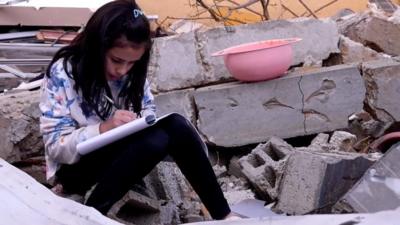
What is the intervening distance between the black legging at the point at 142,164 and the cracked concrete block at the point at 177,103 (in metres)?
1.29

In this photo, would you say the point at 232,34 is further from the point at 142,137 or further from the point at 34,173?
the point at 142,137

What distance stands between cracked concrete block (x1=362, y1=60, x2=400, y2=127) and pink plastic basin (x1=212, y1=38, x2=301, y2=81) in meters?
0.49

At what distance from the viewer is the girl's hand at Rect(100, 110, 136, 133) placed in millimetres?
2959

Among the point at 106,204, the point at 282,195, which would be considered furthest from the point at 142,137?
the point at 282,195

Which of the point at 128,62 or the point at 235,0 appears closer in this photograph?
the point at 128,62

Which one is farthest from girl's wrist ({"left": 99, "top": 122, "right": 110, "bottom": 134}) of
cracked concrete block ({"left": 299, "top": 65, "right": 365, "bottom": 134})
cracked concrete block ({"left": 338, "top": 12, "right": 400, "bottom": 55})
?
cracked concrete block ({"left": 338, "top": 12, "right": 400, "bottom": 55})

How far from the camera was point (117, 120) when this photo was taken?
2967 mm

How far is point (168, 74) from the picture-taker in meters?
4.59

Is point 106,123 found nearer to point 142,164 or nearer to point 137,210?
A: point 142,164

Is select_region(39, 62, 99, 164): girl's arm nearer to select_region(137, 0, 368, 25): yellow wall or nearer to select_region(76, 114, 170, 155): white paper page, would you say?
select_region(76, 114, 170, 155): white paper page

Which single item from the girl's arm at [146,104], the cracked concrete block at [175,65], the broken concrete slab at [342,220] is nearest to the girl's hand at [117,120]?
the girl's arm at [146,104]

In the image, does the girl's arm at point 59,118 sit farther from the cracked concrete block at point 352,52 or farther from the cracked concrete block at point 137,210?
the cracked concrete block at point 352,52

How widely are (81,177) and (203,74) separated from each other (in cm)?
162

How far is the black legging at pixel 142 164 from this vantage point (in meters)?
2.97
